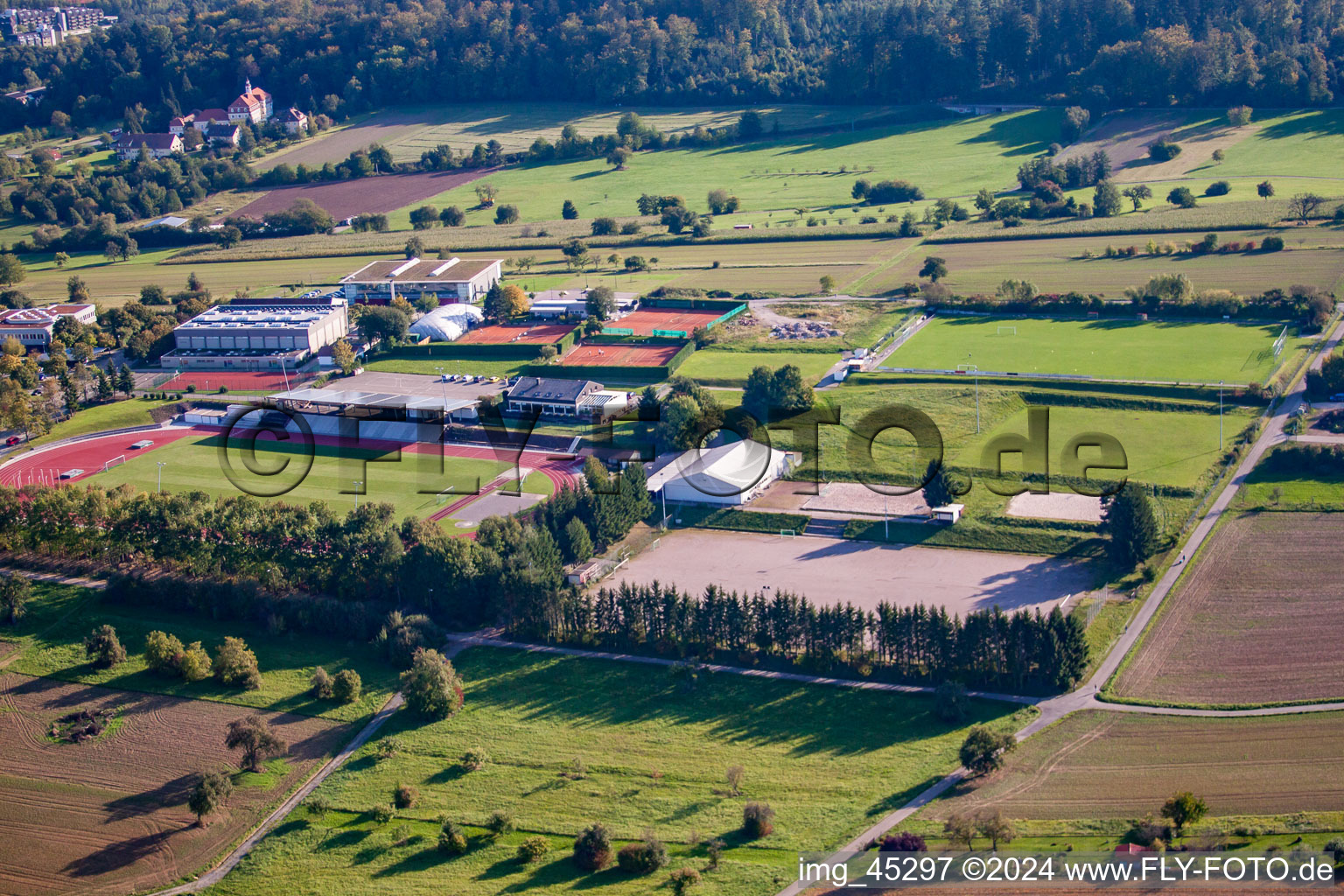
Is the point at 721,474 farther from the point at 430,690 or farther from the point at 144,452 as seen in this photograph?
the point at 144,452

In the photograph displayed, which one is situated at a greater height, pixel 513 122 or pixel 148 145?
pixel 513 122

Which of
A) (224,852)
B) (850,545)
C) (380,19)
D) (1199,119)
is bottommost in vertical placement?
(224,852)

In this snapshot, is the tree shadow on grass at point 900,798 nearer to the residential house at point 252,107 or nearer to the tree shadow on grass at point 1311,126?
the tree shadow on grass at point 1311,126

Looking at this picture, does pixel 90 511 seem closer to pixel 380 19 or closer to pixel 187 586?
pixel 187 586

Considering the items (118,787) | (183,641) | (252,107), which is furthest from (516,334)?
(252,107)

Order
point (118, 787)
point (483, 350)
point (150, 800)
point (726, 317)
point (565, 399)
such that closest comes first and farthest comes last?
point (150, 800), point (118, 787), point (565, 399), point (483, 350), point (726, 317)

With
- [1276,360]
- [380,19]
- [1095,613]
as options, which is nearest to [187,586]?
[1095,613]
